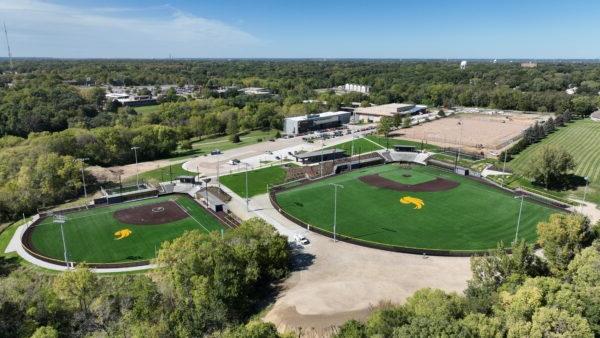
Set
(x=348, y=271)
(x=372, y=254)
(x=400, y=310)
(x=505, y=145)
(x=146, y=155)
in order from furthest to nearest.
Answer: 1. (x=505, y=145)
2. (x=146, y=155)
3. (x=372, y=254)
4. (x=348, y=271)
5. (x=400, y=310)

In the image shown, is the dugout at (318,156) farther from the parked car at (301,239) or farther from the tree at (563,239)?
the tree at (563,239)

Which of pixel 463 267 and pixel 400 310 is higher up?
pixel 400 310

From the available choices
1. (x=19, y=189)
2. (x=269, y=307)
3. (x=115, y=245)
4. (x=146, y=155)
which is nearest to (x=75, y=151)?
(x=146, y=155)

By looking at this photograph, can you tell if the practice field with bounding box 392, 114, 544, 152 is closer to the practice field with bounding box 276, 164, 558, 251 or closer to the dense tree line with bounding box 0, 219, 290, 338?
the practice field with bounding box 276, 164, 558, 251

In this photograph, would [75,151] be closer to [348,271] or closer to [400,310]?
[348,271]

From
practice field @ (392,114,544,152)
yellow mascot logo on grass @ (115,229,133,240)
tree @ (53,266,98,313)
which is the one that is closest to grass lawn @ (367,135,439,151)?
practice field @ (392,114,544,152)

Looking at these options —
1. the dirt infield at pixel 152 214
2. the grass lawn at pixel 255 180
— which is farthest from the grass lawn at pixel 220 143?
the dirt infield at pixel 152 214

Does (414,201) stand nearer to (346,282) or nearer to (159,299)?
(346,282)
